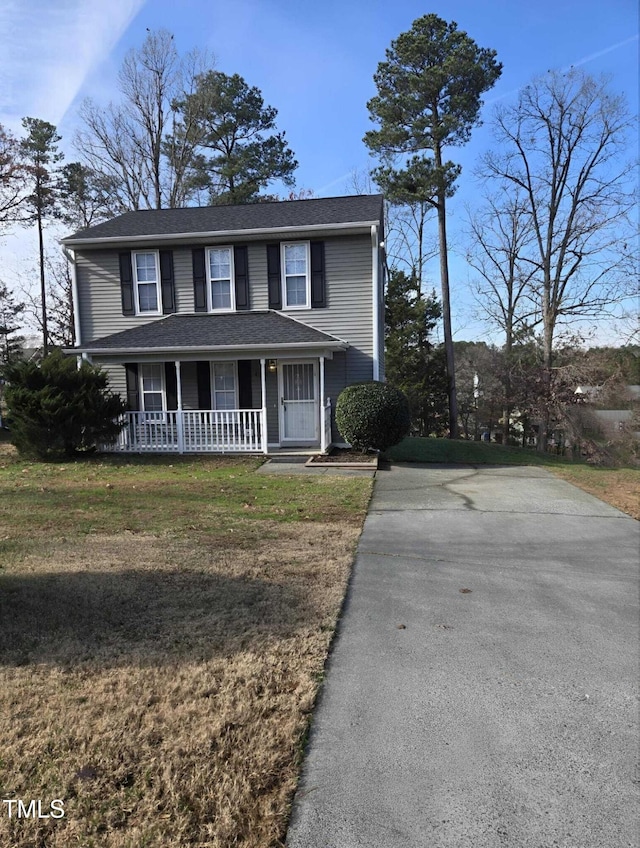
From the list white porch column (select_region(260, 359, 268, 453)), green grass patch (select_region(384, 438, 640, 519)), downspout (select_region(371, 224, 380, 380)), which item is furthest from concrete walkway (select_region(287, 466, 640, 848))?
downspout (select_region(371, 224, 380, 380))

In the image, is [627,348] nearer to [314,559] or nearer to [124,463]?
[124,463]

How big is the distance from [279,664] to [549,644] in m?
1.85

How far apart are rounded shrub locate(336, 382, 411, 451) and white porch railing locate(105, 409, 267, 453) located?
2.33 metres

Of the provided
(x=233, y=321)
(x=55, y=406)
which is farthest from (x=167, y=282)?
(x=55, y=406)

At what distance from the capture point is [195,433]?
13.6 metres

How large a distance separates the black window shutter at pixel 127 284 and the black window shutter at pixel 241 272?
9.66 feet

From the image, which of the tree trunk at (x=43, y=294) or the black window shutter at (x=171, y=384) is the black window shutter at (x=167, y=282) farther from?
the tree trunk at (x=43, y=294)

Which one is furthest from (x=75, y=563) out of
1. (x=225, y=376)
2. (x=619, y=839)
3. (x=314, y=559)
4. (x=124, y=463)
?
(x=225, y=376)

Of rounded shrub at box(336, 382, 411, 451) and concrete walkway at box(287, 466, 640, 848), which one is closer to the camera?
concrete walkway at box(287, 466, 640, 848)

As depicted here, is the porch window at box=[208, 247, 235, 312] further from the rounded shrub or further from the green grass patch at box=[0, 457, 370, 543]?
the green grass patch at box=[0, 457, 370, 543]

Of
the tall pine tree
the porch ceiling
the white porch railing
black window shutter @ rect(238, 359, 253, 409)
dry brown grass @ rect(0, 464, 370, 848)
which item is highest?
the tall pine tree

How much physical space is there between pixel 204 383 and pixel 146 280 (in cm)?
333

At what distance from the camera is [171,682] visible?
2.94 meters

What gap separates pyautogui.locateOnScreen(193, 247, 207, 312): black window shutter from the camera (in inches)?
578
